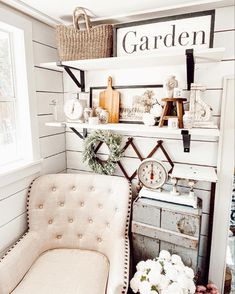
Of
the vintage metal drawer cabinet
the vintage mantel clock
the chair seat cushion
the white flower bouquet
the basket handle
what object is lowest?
the chair seat cushion

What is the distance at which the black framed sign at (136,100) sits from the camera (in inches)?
57.8

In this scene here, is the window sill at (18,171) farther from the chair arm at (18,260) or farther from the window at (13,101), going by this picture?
the chair arm at (18,260)

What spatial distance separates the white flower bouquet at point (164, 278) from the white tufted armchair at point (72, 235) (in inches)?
4.5

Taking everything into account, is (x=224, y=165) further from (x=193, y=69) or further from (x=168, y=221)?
(x=193, y=69)

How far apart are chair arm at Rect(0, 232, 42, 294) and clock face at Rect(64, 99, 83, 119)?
0.80 metres

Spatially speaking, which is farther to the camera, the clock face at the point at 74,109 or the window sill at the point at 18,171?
the clock face at the point at 74,109

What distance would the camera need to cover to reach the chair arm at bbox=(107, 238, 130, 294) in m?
1.09

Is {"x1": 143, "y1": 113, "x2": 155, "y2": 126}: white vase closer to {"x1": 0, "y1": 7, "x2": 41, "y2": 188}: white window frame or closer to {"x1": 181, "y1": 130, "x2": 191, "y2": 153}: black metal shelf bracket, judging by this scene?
{"x1": 181, "y1": 130, "x2": 191, "y2": 153}: black metal shelf bracket

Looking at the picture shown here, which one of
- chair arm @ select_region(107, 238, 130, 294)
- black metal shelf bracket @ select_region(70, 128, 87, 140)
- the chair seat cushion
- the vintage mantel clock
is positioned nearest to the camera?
chair arm @ select_region(107, 238, 130, 294)

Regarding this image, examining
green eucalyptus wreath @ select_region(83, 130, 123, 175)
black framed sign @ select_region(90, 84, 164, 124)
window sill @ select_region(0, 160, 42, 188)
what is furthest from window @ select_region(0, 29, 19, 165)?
black framed sign @ select_region(90, 84, 164, 124)

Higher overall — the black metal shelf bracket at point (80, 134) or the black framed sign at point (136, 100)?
the black framed sign at point (136, 100)

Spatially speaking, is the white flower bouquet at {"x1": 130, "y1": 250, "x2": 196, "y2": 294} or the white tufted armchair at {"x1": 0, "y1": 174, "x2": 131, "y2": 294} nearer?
the white flower bouquet at {"x1": 130, "y1": 250, "x2": 196, "y2": 294}

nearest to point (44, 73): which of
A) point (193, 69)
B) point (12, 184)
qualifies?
point (12, 184)

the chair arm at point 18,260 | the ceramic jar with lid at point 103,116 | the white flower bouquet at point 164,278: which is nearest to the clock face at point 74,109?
the ceramic jar with lid at point 103,116
